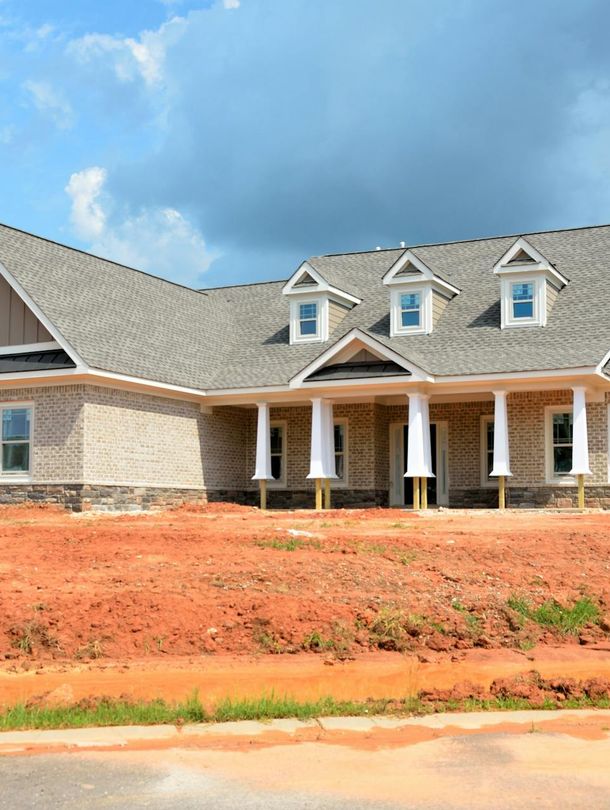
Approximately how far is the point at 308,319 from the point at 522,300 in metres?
6.10

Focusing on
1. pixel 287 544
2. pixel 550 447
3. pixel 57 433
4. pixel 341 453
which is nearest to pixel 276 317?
pixel 341 453

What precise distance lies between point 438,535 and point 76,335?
37.8ft

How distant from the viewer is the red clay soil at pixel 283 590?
11.3m

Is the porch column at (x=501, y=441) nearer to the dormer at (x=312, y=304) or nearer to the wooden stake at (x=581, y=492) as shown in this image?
the wooden stake at (x=581, y=492)

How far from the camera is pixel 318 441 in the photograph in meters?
26.8

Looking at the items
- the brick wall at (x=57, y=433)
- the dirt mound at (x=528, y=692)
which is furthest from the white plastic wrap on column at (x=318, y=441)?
the dirt mound at (x=528, y=692)

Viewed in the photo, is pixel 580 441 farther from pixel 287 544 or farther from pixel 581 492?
pixel 287 544

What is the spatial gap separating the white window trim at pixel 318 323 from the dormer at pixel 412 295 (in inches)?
76.9

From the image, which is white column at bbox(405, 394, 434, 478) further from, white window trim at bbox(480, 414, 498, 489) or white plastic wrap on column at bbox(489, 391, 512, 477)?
white window trim at bbox(480, 414, 498, 489)

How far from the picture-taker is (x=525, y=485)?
26.4 metres

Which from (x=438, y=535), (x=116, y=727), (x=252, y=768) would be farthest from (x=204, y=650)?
(x=438, y=535)

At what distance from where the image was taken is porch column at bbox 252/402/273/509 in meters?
28.0

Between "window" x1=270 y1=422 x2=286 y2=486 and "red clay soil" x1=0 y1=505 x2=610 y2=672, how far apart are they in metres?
11.9

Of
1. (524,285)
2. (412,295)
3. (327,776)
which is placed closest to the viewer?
(327,776)
